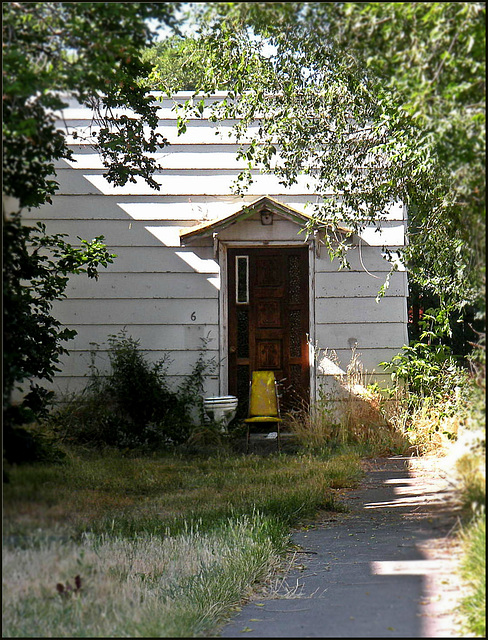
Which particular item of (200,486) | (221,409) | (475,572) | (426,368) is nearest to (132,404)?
(221,409)

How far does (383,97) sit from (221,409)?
190 inches

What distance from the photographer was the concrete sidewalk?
2.73 m

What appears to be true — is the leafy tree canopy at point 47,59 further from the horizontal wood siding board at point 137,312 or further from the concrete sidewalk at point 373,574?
the horizontal wood siding board at point 137,312

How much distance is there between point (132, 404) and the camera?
9.31 metres

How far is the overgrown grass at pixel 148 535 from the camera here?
2824 millimetres

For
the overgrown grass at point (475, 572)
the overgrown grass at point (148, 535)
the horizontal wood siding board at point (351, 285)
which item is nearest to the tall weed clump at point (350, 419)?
the horizontal wood siding board at point (351, 285)

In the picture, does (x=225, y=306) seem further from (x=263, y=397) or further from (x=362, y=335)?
(x=362, y=335)

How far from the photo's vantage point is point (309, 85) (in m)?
7.01

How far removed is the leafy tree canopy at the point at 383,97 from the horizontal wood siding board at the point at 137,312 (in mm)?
2787

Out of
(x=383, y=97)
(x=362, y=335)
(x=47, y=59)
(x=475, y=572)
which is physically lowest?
(x=475, y=572)

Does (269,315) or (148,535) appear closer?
(148,535)

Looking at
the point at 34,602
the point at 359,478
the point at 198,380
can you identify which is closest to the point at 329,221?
the point at 359,478

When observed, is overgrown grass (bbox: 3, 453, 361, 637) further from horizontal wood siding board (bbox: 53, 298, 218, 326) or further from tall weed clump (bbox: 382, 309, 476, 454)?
horizontal wood siding board (bbox: 53, 298, 218, 326)

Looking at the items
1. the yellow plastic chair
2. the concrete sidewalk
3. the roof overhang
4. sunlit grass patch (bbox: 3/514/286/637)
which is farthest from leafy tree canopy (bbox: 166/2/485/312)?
the yellow plastic chair
